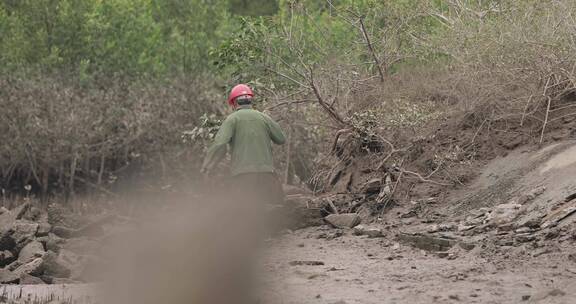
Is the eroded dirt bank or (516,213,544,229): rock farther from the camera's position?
(516,213,544,229): rock

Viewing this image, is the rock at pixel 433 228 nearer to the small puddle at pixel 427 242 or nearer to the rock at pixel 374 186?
the small puddle at pixel 427 242

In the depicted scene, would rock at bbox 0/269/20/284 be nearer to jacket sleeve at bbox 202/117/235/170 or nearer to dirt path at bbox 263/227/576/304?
jacket sleeve at bbox 202/117/235/170

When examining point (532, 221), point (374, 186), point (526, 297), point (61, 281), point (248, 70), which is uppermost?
point (248, 70)

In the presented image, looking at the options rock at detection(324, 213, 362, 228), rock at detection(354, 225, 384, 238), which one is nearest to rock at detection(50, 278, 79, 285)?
rock at detection(324, 213, 362, 228)

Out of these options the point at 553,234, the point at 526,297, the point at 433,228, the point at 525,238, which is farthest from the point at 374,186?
the point at 526,297

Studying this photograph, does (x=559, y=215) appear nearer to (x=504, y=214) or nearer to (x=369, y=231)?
(x=504, y=214)

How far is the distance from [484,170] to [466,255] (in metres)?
2.83

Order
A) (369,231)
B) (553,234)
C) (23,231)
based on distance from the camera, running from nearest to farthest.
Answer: (553,234) < (369,231) < (23,231)

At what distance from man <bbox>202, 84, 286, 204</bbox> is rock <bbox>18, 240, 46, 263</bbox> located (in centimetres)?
278

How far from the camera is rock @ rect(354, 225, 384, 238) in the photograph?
11844mm

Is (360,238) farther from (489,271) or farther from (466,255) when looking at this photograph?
(489,271)

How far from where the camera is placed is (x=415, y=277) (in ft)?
30.1

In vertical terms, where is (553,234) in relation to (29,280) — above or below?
above

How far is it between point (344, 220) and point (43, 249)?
3995mm
